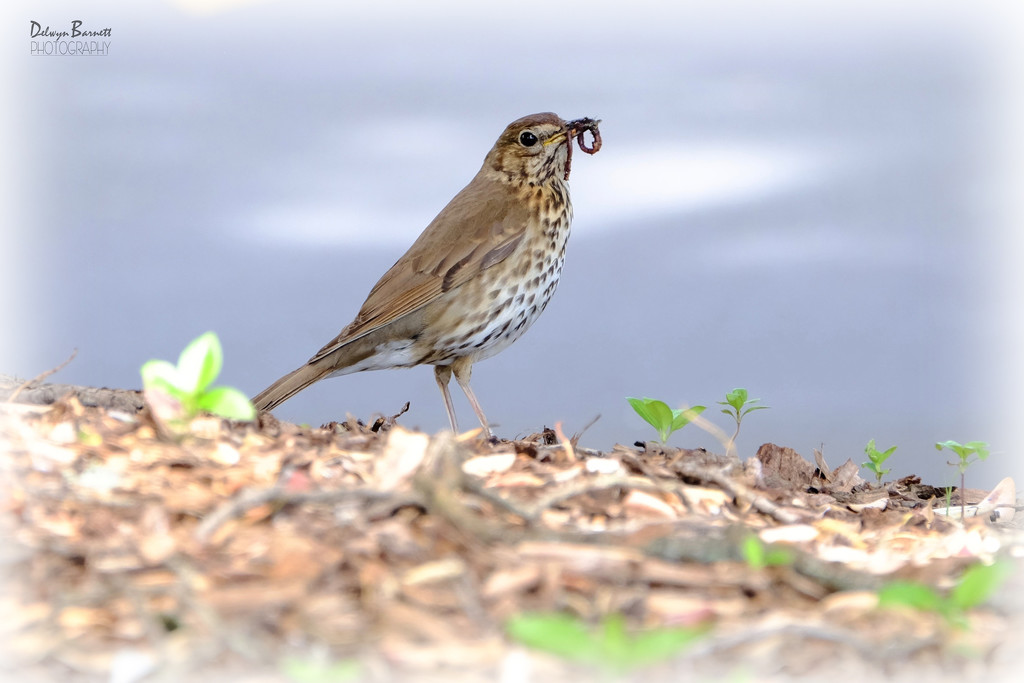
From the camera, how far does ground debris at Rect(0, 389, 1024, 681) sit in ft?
5.56

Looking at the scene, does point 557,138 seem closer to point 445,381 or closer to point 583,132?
point 583,132

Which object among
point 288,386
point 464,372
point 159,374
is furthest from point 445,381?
point 159,374

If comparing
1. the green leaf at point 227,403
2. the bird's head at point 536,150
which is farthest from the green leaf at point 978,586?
the bird's head at point 536,150

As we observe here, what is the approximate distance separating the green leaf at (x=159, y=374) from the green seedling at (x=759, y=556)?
1.49 meters

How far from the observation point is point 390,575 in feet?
6.00

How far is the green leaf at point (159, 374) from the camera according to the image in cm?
264

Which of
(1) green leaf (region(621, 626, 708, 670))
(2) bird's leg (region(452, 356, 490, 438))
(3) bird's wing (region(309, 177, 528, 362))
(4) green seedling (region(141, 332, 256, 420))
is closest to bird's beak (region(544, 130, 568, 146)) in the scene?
(3) bird's wing (region(309, 177, 528, 362))

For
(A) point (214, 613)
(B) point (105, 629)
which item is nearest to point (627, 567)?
(A) point (214, 613)

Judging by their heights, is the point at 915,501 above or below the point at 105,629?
below

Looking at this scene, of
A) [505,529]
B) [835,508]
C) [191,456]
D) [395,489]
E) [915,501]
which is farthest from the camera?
[915,501]

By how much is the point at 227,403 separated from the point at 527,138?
305 centimetres

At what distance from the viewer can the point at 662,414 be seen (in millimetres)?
3754

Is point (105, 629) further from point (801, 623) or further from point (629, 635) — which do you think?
point (801, 623)

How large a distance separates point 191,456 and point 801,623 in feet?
5.08
